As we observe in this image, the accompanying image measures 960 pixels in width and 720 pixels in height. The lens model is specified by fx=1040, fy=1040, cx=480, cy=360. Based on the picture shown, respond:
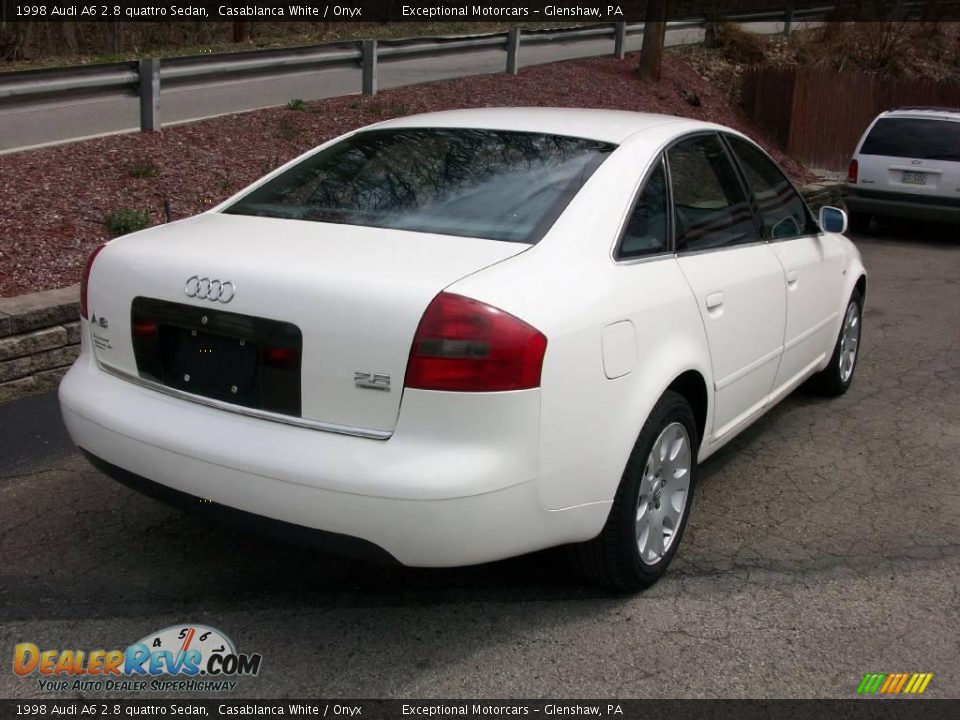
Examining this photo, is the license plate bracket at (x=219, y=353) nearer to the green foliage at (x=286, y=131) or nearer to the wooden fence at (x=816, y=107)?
the green foliage at (x=286, y=131)

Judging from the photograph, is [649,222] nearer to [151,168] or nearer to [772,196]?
[772,196]

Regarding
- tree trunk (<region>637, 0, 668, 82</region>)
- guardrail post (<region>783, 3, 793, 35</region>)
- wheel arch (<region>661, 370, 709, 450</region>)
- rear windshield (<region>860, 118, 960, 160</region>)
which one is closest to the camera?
wheel arch (<region>661, 370, 709, 450</region>)

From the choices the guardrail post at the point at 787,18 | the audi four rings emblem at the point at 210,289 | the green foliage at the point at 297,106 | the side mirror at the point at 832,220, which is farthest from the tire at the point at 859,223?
the guardrail post at the point at 787,18

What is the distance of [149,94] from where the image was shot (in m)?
9.38

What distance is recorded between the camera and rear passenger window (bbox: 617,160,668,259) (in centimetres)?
363

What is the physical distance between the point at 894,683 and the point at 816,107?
53.4 feet

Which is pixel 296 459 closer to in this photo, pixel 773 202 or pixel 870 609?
pixel 870 609

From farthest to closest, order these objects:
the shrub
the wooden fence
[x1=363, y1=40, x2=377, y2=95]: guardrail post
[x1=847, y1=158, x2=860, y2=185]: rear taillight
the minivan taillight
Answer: the wooden fence
[x1=847, y1=158, x2=860, y2=185]: rear taillight
[x1=363, y1=40, x2=377, y2=95]: guardrail post
the shrub
the minivan taillight

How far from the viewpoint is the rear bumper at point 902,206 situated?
40.4 feet

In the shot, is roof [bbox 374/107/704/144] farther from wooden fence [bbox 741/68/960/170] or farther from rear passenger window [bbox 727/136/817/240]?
wooden fence [bbox 741/68/960/170]

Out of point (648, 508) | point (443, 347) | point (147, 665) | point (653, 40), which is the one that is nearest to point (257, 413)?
point (443, 347)

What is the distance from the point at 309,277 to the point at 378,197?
79 cm

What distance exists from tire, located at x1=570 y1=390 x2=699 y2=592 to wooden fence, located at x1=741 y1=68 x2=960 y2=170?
49.8ft

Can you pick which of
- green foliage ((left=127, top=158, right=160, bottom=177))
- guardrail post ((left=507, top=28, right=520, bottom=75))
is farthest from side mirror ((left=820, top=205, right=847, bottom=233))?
guardrail post ((left=507, top=28, right=520, bottom=75))
